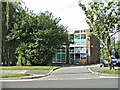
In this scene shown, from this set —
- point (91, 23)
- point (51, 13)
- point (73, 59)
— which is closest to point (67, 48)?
point (73, 59)

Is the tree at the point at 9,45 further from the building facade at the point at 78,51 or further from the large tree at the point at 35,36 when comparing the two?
the building facade at the point at 78,51

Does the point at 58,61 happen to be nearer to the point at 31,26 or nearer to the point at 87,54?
the point at 87,54

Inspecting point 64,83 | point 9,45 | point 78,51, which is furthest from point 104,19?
point 78,51

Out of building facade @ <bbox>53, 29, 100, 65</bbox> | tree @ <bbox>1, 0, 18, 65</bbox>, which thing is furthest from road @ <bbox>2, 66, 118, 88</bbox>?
building facade @ <bbox>53, 29, 100, 65</bbox>

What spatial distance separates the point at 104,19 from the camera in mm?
19672

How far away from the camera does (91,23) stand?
67.4 feet

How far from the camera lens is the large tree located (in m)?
27.5

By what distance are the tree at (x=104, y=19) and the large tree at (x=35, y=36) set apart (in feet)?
26.1

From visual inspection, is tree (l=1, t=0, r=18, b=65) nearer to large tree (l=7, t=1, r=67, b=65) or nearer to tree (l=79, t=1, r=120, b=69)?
large tree (l=7, t=1, r=67, b=65)

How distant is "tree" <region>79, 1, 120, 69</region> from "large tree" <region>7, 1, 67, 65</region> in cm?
794

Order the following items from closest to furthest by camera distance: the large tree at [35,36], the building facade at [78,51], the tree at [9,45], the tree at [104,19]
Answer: the tree at [104,19] → the large tree at [35,36] → the tree at [9,45] → the building facade at [78,51]

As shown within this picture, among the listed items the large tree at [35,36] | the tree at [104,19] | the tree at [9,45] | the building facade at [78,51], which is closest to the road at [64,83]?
the tree at [104,19]

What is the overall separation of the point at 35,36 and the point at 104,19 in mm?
9889

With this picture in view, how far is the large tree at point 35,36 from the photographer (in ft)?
90.1
